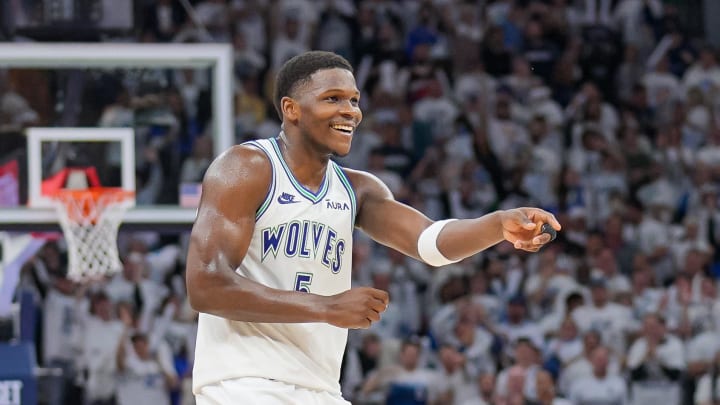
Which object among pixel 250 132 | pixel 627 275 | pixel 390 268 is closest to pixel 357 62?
pixel 250 132

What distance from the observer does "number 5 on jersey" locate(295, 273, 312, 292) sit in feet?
15.3

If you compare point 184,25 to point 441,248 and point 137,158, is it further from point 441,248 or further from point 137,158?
point 441,248

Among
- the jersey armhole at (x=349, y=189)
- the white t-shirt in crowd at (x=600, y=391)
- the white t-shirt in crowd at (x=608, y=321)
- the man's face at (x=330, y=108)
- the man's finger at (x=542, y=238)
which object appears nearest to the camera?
the man's finger at (x=542, y=238)

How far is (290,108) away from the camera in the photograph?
4.81 metres

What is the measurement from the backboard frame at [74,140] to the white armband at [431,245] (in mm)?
4356

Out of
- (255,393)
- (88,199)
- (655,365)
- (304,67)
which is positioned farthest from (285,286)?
(655,365)

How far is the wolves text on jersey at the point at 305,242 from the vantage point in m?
4.61

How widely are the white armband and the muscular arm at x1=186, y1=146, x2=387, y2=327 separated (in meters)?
0.69

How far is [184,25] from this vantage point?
46.2 feet

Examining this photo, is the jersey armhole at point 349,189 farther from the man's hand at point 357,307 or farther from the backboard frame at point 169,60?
the backboard frame at point 169,60

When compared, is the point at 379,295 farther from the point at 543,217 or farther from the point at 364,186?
the point at 364,186

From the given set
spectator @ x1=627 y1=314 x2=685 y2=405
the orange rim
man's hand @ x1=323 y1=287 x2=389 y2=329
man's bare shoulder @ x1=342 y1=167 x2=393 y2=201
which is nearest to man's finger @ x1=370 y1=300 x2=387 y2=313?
man's hand @ x1=323 y1=287 x2=389 y2=329

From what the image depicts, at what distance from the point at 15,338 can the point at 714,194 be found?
315 inches

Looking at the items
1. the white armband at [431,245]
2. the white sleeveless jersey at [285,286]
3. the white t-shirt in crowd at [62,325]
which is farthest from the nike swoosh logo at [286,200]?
the white t-shirt in crowd at [62,325]
